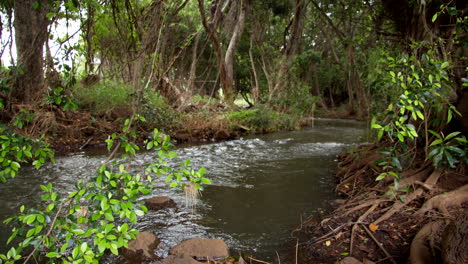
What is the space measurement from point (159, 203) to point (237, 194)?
1433 mm

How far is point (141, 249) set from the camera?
11.5ft

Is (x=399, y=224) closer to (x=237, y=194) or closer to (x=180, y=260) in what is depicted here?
(x=180, y=260)

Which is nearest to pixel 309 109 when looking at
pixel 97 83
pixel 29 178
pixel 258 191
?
pixel 97 83

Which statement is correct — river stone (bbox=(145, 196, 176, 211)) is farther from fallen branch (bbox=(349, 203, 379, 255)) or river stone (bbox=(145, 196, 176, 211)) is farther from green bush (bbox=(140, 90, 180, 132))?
green bush (bbox=(140, 90, 180, 132))

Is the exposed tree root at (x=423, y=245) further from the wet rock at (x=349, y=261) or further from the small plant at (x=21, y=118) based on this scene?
the small plant at (x=21, y=118)

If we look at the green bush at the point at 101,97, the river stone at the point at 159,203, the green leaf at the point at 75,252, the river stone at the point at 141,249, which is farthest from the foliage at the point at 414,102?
the green bush at the point at 101,97

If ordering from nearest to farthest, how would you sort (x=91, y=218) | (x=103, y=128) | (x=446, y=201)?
1. (x=91, y=218)
2. (x=446, y=201)
3. (x=103, y=128)

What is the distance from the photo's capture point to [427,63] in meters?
3.41

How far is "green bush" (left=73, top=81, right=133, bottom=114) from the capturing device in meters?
10.6

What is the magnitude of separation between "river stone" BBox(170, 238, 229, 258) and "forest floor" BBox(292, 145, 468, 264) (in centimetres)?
84

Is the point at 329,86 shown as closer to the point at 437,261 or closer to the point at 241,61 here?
the point at 241,61

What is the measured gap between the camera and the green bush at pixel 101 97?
10555 millimetres

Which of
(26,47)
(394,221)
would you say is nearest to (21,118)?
(394,221)

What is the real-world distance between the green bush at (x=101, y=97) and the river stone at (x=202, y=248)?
7.73 meters
